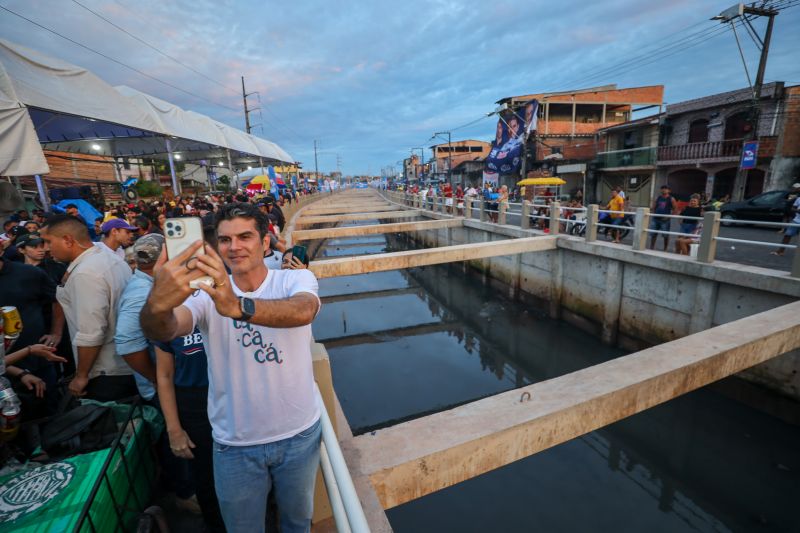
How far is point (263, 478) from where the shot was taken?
1842mm

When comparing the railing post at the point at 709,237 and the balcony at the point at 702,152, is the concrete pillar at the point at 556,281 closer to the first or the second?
the railing post at the point at 709,237

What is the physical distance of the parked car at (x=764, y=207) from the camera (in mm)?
13047

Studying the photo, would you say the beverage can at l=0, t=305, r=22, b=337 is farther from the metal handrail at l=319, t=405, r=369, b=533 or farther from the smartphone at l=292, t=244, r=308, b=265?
the metal handrail at l=319, t=405, r=369, b=533

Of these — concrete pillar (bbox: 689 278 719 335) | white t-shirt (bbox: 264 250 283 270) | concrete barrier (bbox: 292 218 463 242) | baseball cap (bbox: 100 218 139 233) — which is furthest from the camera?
concrete barrier (bbox: 292 218 463 242)

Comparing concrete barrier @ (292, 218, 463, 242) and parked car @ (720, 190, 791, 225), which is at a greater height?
parked car @ (720, 190, 791, 225)

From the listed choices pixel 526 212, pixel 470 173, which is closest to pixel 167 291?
pixel 526 212

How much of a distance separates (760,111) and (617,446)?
65.6 ft

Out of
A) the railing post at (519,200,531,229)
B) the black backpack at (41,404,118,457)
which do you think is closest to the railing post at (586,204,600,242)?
the railing post at (519,200,531,229)

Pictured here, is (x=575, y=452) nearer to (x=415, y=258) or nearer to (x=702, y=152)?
(x=415, y=258)

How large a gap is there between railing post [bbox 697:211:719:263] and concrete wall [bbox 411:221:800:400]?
170 mm

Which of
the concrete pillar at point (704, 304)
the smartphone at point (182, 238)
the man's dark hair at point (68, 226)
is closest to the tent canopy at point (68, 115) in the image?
the man's dark hair at point (68, 226)

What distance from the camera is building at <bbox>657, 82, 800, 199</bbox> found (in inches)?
623

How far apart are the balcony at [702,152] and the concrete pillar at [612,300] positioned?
15.7 meters

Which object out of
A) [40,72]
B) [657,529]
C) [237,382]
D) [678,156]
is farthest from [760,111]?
[40,72]
